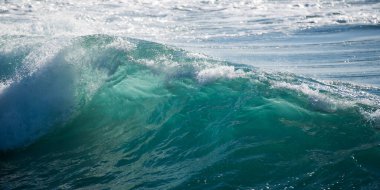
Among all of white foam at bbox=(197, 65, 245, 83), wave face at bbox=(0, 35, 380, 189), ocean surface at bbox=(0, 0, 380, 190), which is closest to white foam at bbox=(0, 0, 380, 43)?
ocean surface at bbox=(0, 0, 380, 190)

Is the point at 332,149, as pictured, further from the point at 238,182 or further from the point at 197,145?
the point at 197,145

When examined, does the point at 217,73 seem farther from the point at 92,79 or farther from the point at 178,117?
the point at 92,79

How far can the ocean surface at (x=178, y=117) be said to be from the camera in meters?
4.82

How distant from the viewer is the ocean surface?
4.82m

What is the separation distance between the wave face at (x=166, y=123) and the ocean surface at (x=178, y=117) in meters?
0.02

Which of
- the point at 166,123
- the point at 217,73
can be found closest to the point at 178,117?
the point at 166,123

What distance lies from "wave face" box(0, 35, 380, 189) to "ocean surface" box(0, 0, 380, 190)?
17mm

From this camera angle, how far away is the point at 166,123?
622 cm

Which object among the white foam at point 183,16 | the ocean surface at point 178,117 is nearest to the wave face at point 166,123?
the ocean surface at point 178,117

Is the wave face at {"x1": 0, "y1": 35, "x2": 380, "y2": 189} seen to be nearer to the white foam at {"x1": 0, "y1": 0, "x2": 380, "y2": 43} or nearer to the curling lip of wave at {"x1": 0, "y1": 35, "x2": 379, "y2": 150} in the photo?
the curling lip of wave at {"x1": 0, "y1": 35, "x2": 379, "y2": 150}

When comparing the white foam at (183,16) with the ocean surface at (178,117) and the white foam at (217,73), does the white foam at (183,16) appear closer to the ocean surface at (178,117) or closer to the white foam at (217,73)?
the ocean surface at (178,117)

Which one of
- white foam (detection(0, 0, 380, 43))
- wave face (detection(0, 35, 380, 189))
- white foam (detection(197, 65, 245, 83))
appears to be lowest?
wave face (detection(0, 35, 380, 189))

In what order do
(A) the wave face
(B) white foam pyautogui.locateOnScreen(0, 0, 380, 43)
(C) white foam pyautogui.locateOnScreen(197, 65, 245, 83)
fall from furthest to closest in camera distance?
(B) white foam pyautogui.locateOnScreen(0, 0, 380, 43), (C) white foam pyautogui.locateOnScreen(197, 65, 245, 83), (A) the wave face

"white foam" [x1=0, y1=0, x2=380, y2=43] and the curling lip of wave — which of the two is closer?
the curling lip of wave
